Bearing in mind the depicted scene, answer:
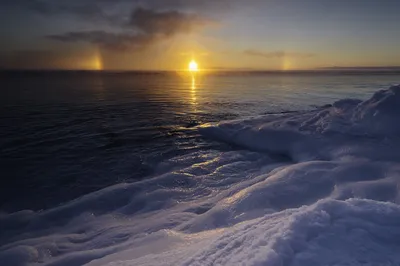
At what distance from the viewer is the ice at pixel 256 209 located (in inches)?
106

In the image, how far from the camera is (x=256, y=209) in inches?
195

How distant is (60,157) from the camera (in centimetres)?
988

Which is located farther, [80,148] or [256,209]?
[80,148]

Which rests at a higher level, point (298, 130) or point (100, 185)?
point (298, 130)

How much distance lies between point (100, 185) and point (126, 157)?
89.7 inches

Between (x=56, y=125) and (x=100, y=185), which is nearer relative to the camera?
(x=100, y=185)

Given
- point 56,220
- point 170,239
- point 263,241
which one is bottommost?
point 56,220

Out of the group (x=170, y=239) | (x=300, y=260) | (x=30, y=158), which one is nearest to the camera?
(x=300, y=260)

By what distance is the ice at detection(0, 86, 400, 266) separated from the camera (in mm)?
2703

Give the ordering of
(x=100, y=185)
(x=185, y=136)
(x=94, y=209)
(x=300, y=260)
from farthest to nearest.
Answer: (x=185, y=136) < (x=100, y=185) < (x=94, y=209) < (x=300, y=260)

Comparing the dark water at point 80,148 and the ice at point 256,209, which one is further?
the dark water at point 80,148

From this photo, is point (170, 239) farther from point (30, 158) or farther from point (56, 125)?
point (56, 125)

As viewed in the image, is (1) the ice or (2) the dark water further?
(2) the dark water

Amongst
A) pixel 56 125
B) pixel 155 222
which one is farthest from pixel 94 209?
pixel 56 125
